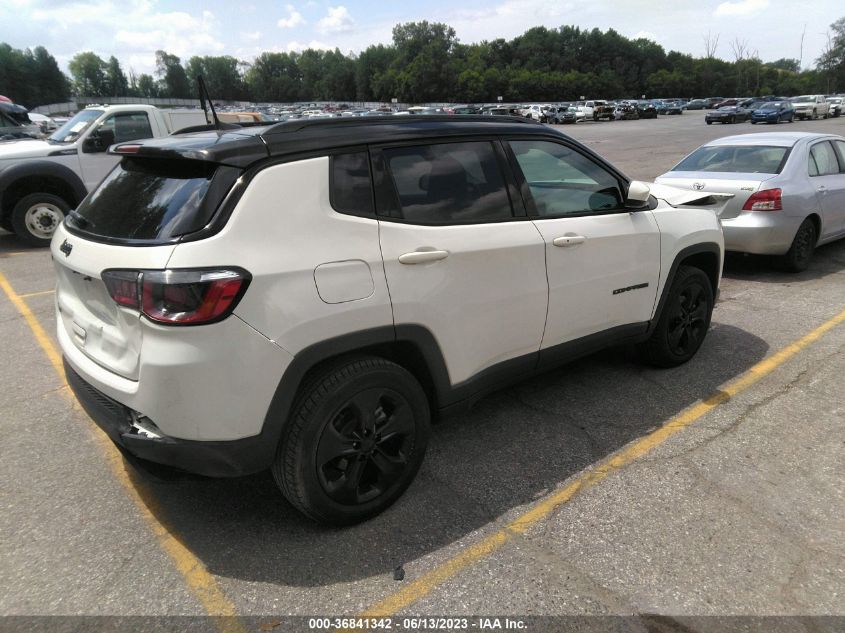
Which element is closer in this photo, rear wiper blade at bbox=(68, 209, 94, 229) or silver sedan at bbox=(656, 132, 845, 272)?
rear wiper blade at bbox=(68, 209, 94, 229)

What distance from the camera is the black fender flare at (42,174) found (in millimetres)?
8164

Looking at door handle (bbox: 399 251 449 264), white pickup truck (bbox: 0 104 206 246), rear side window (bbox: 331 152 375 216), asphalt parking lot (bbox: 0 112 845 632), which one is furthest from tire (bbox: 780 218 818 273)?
white pickup truck (bbox: 0 104 206 246)

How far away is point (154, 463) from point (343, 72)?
6145 inches

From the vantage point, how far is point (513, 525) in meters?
2.77

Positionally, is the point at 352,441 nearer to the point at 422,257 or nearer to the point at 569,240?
the point at 422,257

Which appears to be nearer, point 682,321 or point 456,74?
point 682,321

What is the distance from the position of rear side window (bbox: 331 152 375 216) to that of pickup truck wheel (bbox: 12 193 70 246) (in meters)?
7.59

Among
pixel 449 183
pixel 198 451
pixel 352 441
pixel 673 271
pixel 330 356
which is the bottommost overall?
pixel 352 441

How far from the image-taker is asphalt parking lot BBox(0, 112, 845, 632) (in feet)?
7.63

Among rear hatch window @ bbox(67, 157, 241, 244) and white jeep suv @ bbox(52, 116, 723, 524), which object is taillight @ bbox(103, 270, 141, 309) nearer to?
white jeep suv @ bbox(52, 116, 723, 524)

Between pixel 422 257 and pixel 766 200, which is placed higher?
pixel 422 257

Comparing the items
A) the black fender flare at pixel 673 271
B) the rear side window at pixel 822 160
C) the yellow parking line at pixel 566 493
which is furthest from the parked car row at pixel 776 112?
the black fender flare at pixel 673 271

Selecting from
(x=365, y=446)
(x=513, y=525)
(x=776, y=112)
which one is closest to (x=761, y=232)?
(x=513, y=525)

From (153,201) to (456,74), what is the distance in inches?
4827
